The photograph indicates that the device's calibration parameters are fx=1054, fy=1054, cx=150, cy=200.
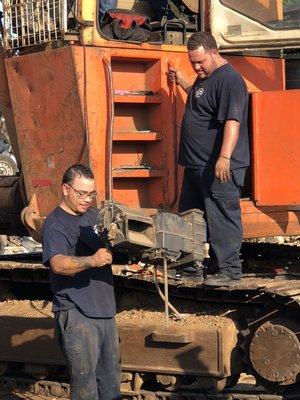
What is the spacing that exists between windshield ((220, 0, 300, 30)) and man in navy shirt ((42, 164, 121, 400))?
2193 millimetres

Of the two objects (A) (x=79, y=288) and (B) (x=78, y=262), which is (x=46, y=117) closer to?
(A) (x=79, y=288)

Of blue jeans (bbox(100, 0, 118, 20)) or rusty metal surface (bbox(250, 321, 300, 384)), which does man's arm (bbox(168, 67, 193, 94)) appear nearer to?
blue jeans (bbox(100, 0, 118, 20))

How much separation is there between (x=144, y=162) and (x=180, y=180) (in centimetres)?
31

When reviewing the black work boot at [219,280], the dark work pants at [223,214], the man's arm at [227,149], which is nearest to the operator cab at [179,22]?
the man's arm at [227,149]

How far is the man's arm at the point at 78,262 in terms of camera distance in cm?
629

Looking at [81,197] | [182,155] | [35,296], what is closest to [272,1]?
[182,155]

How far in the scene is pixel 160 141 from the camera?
8141mm

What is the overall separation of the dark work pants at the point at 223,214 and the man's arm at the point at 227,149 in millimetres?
182

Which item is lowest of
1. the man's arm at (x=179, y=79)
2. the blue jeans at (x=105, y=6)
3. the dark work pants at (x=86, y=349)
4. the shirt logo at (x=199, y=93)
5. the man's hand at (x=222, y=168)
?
the dark work pants at (x=86, y=349)

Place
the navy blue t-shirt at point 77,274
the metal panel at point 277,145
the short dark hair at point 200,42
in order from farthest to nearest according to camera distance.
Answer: the metal panel at point 277,145 < the short dark hair at point 200,42 < the navy blue t-shirt at point 77,274

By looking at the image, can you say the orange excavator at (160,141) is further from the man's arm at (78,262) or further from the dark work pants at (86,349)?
the man's arm at (78,262)

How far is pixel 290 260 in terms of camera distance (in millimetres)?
9016

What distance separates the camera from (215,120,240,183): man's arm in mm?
7398

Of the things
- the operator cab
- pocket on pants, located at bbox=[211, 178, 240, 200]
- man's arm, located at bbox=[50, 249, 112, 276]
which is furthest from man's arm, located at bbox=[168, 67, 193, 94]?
man's arm, located at bbox=[50, 249, 112, 276]
